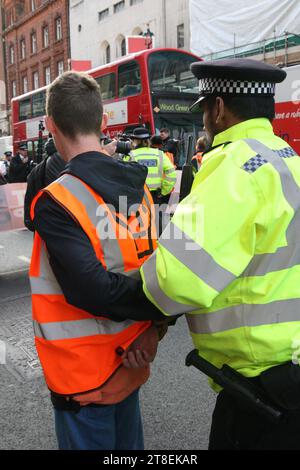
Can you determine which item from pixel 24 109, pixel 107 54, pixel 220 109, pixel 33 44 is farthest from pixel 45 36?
pixel 220 109

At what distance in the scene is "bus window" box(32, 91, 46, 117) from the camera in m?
18.2

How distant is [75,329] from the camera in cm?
152

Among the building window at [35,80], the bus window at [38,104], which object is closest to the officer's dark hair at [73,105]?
the bus window at [38,104]

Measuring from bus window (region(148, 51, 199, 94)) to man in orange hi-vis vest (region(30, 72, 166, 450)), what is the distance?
11.3 metres

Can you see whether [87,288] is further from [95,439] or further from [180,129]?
[180,129]

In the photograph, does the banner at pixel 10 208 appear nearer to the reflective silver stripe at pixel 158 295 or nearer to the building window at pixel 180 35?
the reflective silver stripe at pixel 158 295

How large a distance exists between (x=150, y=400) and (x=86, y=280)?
1.99 metres

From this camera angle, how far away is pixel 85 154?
157 cm

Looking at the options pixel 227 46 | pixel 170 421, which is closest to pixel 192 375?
pixel 170 421

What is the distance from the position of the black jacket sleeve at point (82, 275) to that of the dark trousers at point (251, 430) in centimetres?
41

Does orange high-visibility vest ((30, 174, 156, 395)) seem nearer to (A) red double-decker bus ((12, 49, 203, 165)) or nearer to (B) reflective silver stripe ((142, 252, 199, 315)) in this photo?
(B) reflective silver stripe ((142, 252, 199, 315))

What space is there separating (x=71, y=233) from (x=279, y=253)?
63 cm

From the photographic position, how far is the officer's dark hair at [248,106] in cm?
146

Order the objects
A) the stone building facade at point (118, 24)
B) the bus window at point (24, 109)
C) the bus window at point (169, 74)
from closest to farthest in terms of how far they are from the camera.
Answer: the bus window at point (169, 74) < the bus window at point (24, 109) < the stone building facade at point (118, 24)
